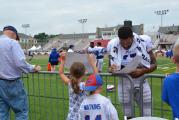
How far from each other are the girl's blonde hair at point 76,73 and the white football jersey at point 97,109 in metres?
0.54

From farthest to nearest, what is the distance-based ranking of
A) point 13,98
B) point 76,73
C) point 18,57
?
point 13,98, point 18,57, point 76,73

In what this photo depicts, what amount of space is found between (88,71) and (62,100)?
1468 mm

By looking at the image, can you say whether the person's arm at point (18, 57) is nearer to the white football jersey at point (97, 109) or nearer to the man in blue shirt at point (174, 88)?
the white football jersey at point (97, 109)

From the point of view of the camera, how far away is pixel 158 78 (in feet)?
18.9

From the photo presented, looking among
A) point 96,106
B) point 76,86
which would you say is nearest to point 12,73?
point 76,86

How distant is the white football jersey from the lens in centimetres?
485

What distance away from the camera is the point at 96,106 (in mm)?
4887

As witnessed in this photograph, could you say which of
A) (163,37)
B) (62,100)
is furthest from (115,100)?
(163,37)

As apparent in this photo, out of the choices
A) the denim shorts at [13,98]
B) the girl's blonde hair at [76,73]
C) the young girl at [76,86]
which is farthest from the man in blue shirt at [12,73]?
the girl's blonde hair at [76,73]

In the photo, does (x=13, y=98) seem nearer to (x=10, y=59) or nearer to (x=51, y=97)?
(x=10, y=59)

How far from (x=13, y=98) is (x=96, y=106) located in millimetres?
2260


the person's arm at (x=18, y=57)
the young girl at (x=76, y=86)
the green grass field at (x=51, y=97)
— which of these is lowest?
the green grass field at (x=51, y=97)

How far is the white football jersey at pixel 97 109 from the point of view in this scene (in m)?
4.85

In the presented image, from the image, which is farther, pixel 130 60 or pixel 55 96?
pixel 55 96
